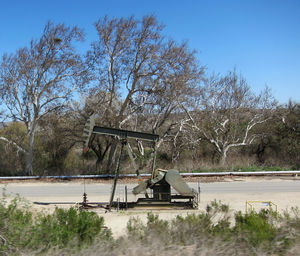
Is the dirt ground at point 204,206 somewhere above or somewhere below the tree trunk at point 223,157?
below

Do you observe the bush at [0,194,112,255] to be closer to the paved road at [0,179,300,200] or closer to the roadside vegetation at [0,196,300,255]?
the roadside vegetation at [0,196,300,255]

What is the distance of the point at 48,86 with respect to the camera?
76.9ft

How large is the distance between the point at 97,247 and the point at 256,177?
1760cm

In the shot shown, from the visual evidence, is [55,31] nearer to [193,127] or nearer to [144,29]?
[144,29]

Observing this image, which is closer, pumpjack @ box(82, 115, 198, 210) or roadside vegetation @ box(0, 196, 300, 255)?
roadside vegetation @ box(0, 196, 300, 255)

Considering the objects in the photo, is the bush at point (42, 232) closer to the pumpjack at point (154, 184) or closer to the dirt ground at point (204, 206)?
the dirt ground at point (204, 206)

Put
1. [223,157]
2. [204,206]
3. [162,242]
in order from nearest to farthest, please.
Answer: [162,242] < [204,206] < [223,157]

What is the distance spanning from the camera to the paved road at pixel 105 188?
642 inches

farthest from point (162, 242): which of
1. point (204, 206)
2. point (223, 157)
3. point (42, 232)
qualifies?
point (223, 157)

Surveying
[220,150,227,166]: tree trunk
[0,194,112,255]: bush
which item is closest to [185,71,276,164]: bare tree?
[220,150,227,166]: tree trunk

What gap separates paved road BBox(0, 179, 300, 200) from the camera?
16.3 meters

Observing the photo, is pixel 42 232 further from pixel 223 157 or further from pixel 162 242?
pixel 223 157

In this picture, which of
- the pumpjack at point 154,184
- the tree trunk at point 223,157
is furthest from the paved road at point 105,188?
the tree trunk at point 223,157

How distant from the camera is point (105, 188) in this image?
60.2 ft
